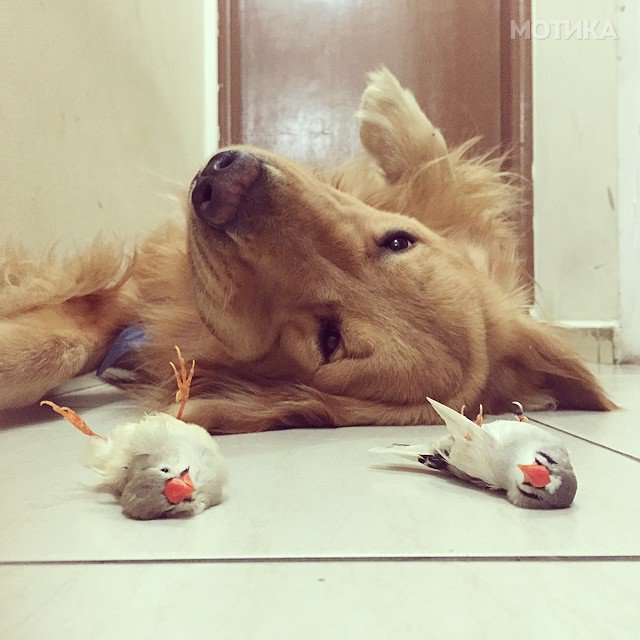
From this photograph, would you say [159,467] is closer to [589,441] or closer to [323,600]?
[323,600]

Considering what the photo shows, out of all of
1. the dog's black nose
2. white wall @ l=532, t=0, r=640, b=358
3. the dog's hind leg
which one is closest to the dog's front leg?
the dog's hind leg

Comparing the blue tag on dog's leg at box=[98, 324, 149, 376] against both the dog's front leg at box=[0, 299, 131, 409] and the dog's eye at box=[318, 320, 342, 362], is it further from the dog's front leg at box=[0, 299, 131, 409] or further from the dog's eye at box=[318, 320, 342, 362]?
the dog's eye at box=[318, 320, 342, 362]

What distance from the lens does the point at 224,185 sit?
107 cm

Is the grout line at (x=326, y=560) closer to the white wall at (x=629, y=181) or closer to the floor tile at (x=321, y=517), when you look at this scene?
the floor tile at (x=321, y=517)

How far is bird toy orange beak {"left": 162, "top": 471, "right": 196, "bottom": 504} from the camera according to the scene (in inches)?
25.4

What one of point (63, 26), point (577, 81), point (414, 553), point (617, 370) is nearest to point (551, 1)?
point (577, 81)

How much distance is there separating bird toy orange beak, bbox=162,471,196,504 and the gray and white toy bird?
0.90ft

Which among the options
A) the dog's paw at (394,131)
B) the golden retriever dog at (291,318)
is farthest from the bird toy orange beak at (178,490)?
the dog's paw at (394,131)

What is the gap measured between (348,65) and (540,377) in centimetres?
219

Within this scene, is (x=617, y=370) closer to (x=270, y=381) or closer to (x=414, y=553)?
(x=270, y=381)

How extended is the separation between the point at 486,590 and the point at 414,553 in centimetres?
8

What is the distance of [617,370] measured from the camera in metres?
2.57

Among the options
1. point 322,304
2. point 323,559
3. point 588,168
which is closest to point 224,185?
point 322,304

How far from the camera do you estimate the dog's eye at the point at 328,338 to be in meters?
1.20
